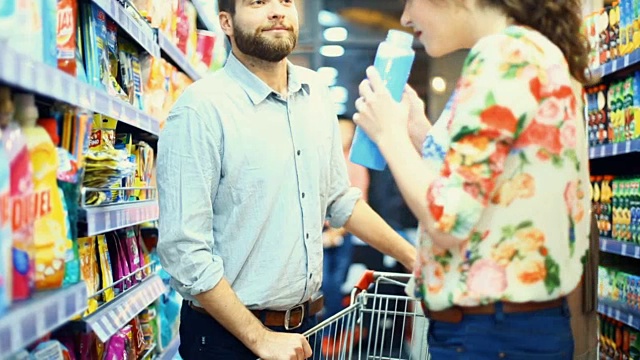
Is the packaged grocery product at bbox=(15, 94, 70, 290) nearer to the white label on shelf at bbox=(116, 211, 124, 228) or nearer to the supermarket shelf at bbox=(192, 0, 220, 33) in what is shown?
the white label on shelf at bbox=(116, 211, 124, 228)

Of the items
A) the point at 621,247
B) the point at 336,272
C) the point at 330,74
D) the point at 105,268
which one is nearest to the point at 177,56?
the point at 105,268

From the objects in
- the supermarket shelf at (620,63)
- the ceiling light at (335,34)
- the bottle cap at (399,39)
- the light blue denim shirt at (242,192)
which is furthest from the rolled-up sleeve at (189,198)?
the ceiling light at (335,34)

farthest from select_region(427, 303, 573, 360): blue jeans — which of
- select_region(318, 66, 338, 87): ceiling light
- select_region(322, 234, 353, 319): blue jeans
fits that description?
select_region(318, 66, 338, 87): ceiling light

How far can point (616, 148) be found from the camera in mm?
3770

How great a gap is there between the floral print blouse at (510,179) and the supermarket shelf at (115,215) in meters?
0.86

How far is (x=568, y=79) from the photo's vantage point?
145cm

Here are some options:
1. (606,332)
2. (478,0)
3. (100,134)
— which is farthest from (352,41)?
(478,0)

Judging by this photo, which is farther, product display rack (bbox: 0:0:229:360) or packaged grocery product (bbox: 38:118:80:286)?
packaged grocery product (bbox: 38:118:80:286)

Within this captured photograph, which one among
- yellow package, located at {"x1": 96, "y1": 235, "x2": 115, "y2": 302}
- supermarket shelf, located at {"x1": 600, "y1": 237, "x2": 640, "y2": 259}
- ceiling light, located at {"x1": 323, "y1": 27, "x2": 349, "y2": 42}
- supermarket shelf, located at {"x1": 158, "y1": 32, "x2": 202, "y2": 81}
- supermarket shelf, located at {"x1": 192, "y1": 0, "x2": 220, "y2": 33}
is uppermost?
ceiling light, located at {"x1": 323, "y1": 27, "x2": 349, "y2": 42}

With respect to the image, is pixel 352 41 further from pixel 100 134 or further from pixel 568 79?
pixel 568 79

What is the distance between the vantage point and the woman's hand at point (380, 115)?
61.6 inches

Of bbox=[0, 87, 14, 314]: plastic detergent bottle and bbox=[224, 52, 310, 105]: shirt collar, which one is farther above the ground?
bbox=[224, 52, 310, 105]: shirt collar

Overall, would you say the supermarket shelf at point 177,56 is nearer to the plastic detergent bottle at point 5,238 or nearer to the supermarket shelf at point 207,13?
the supermarket shelf at point 207,13

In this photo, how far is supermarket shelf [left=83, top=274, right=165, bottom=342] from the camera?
2068 mm
